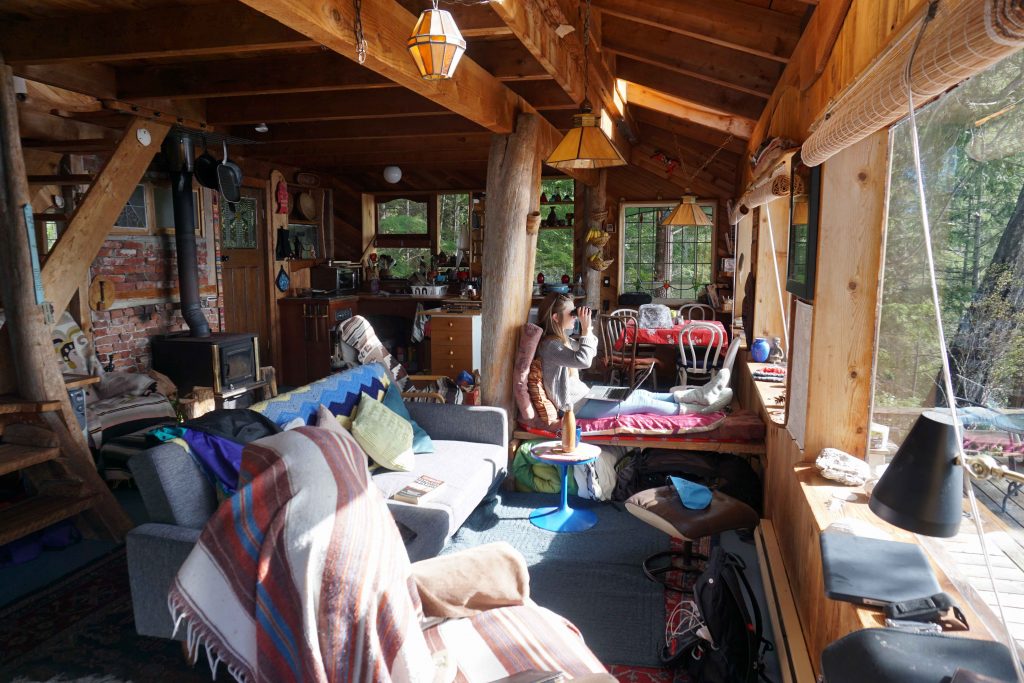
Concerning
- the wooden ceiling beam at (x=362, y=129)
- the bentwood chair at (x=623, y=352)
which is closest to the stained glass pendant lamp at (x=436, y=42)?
the wooden ceiling beam at (x=362, y=129)

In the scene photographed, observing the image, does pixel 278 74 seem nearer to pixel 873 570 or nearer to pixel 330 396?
pixel 330 396

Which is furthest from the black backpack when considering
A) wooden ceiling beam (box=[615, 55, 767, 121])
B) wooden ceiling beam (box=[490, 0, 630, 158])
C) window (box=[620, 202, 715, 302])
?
window (box=[620, 202, 715, 302])

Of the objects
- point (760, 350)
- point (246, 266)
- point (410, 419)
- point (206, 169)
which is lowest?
point (410, 419)

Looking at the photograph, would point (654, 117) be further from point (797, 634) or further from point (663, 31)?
point (797, 634)

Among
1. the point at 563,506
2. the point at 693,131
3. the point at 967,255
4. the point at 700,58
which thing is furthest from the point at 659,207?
the point at 967,255

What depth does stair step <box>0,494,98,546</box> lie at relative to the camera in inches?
136

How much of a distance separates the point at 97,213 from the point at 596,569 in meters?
3.83

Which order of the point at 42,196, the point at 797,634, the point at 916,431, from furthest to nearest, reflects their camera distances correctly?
the point at 42,196 → the point at 797,634 → the point at 916,431

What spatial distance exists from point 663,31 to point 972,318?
11.7ft

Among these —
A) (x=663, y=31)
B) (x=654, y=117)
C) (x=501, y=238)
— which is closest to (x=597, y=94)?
(x=663, y=31)

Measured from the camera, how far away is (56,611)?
315cm

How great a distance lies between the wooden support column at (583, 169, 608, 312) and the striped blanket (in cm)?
733

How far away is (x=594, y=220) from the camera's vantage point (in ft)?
29.4

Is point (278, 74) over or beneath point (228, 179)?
over
